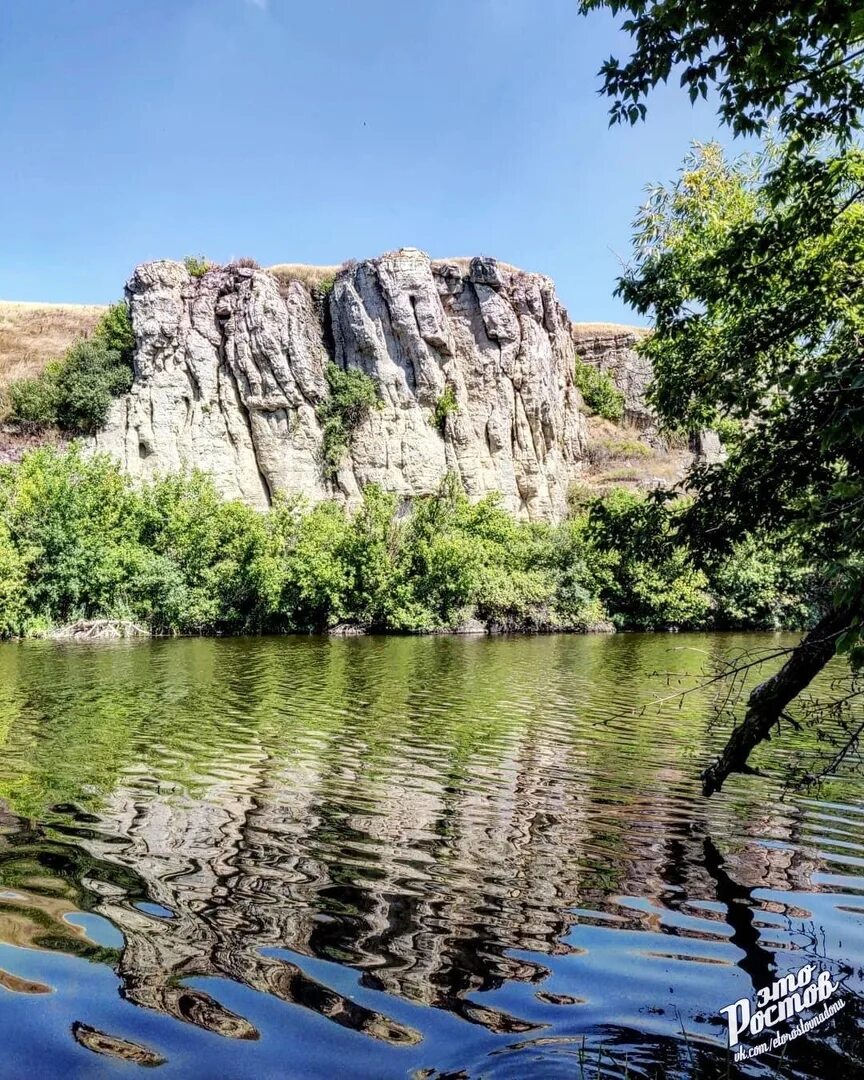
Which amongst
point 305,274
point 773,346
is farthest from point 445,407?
point 773,346

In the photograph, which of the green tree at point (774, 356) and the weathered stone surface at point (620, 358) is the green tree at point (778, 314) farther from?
the weathered stone surface at point (620, 358)

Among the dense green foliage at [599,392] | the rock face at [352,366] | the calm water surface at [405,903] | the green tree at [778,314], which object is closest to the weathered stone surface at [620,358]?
the dense green foliage at [599,392]

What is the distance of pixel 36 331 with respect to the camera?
66562mm

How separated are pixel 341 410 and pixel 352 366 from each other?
3.83 m

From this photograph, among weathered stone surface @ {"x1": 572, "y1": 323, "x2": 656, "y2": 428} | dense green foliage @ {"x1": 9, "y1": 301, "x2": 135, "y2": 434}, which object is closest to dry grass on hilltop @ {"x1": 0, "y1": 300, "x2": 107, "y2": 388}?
dense green foliage @ {"x1": 9, "y1": 301, "x2": 135, "y2": 434}

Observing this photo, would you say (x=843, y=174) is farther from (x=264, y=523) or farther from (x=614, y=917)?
(x=264, y=523)

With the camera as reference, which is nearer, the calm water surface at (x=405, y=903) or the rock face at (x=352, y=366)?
the calm water surface at (x=405, y=903)

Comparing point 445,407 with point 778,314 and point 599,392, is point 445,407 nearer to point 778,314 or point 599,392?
point 599,392

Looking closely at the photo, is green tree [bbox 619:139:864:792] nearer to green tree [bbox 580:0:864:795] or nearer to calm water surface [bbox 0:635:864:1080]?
green tree [bbox 580:0:864:795]

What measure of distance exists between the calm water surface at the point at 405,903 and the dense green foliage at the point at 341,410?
43620 millimetres

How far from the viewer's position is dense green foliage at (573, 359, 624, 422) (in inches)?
2945

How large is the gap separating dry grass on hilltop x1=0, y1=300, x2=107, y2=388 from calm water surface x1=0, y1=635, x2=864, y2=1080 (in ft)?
195

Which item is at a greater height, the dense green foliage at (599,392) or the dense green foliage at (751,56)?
the dense green foliage at (599,392)

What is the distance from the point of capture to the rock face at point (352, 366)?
2128 inches
